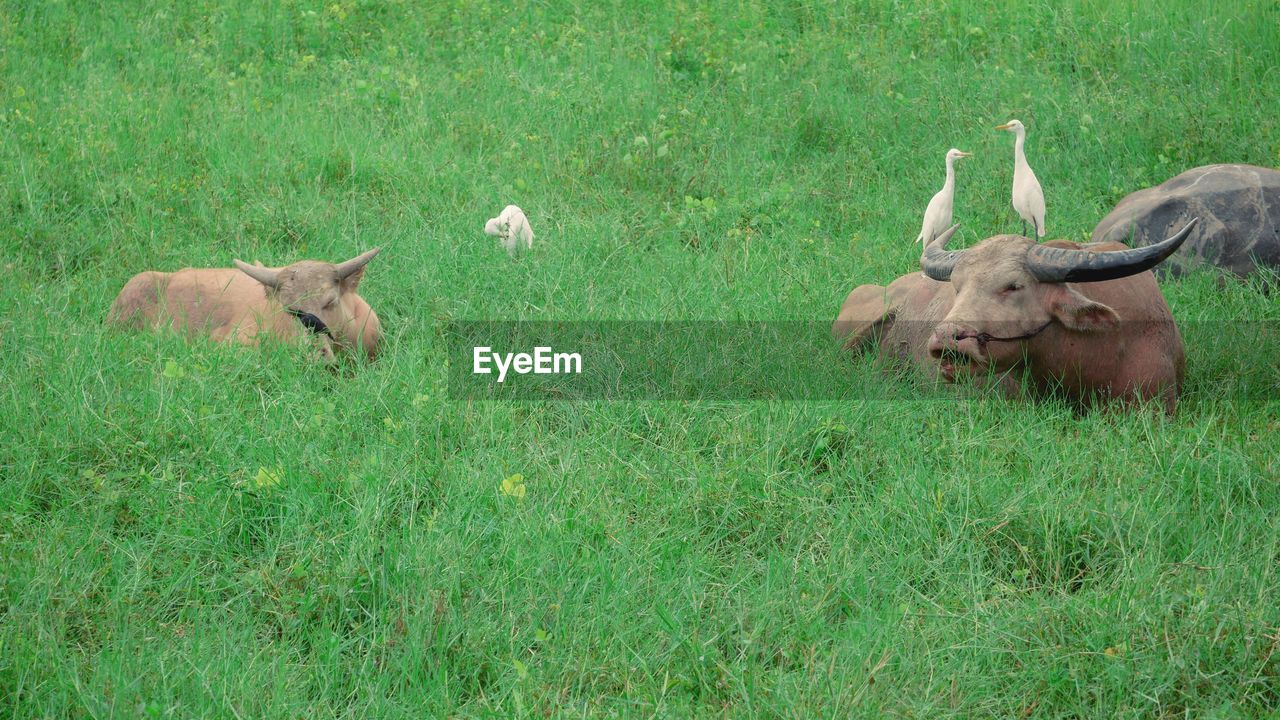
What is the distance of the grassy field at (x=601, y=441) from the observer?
→ 377 cm

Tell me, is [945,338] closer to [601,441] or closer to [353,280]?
[601,441]

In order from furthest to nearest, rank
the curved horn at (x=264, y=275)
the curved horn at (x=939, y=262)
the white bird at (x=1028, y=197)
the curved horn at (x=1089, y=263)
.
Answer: the white bird at (x=1028, y=197), the curved horn at (x=264, y=275), the curved horn at (x=939, y=262), the curved horn at (x=1089, y=263)

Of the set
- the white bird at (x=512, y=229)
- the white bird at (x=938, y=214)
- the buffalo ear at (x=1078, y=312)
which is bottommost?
the white bird at (x=512, y=229)

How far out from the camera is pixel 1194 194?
7434mm

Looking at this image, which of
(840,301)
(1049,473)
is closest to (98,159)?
(840,301)

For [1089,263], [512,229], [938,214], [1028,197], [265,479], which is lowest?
[265,479]

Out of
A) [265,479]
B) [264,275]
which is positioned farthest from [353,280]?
[265,479]

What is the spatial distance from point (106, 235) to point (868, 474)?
531 centimetres

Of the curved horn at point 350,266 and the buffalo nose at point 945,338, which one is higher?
the buffalo nose at point 945,338

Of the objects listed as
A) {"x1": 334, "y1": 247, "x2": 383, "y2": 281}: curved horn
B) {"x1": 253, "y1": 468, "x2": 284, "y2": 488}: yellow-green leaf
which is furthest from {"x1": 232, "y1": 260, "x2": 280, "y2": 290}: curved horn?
{"x1": 253, "y1": 468, "x2": 284, "y2": 488}: yellow-green leaf

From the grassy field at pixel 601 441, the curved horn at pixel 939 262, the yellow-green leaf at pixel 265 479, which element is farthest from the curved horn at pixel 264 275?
the curved horn at pixel 939 262

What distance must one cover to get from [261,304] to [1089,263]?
171 inches

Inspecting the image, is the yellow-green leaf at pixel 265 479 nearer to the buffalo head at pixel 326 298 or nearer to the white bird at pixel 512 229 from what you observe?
the buffalo head at pixel 326 298

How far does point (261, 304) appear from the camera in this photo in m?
A: 6.71
